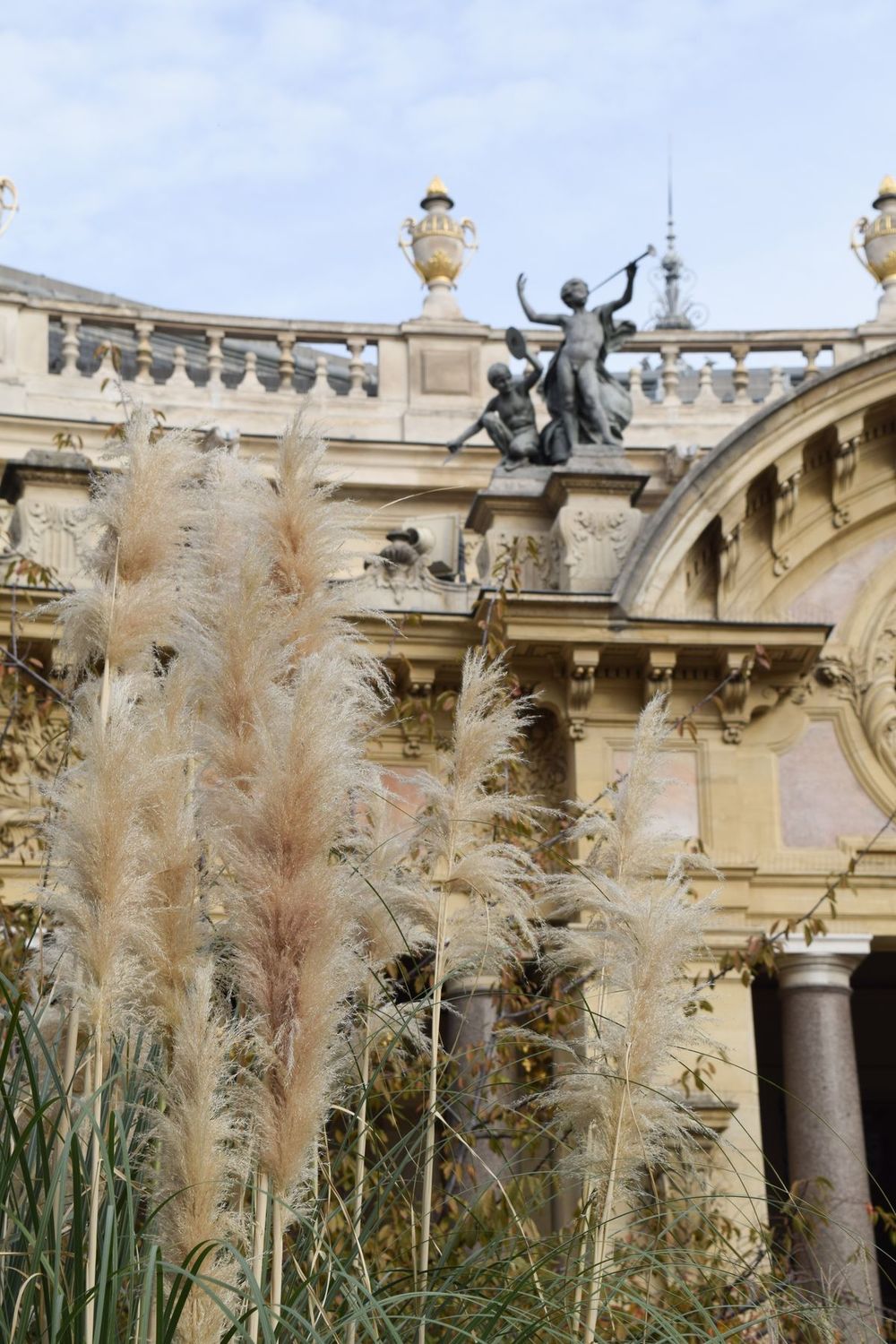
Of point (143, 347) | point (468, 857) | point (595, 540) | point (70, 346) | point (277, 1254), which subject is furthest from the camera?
point (70, 346)

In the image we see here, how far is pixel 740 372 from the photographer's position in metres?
21.1

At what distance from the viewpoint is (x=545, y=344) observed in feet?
68.9

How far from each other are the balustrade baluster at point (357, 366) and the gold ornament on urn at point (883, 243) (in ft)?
17.1

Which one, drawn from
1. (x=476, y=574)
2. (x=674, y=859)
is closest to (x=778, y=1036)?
(x=476, y=574)

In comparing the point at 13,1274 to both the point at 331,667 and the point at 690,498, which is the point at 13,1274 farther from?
the point at 690,498

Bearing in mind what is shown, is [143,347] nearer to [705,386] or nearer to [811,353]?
[705,386]

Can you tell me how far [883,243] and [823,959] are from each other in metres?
9.83

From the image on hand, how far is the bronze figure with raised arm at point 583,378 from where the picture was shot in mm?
16406

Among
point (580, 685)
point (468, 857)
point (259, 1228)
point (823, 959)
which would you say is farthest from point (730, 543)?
point (259, 1228)

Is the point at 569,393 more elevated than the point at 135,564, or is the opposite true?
the point at 569,393

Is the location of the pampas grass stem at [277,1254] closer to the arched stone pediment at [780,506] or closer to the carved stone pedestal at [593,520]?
the arched stone pediment at [780,506]

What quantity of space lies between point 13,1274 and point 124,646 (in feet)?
4.80

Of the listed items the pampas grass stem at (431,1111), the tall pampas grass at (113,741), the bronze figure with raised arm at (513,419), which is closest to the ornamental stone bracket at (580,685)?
the bronze figure with raised arm at (513,419)

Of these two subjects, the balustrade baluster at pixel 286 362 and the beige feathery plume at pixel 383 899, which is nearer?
the beige feathery plume at pixel 383 899
